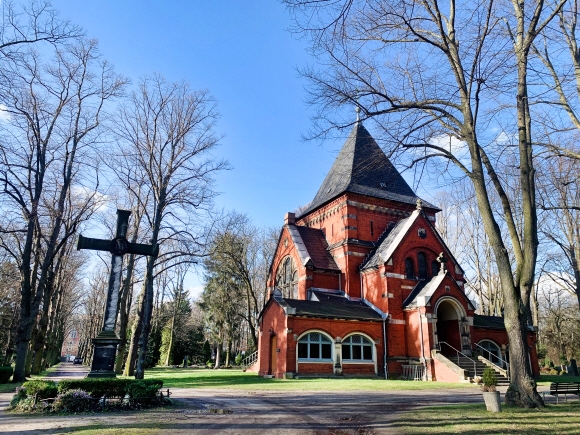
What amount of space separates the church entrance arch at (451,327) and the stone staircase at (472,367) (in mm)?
920

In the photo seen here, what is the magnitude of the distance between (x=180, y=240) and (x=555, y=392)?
1580 cm

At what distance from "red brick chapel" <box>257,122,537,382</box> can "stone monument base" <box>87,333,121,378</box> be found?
1115 cm

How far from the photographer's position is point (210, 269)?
40.7 metres

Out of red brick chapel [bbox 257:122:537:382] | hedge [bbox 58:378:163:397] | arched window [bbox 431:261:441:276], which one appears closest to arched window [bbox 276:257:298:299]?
red brick chapel [bbox 257:122:537:382]

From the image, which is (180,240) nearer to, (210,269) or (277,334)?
(277,334)

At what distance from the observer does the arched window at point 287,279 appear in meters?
29.1

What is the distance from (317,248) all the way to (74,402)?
20731 mm

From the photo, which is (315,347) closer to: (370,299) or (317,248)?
(370,299)

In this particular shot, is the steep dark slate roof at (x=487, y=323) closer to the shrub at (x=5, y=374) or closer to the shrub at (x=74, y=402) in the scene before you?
the shrub at (x=74, y=402)

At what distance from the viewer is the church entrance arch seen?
24617 mm

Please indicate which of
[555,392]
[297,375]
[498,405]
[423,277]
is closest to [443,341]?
[423,277]

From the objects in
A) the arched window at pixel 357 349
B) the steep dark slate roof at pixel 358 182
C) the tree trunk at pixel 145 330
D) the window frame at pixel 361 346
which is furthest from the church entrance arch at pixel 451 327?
the tree trunk at pixel 145 330

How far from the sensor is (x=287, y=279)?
99.4ft

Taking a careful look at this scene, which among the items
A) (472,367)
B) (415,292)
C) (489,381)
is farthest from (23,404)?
(415,292)
